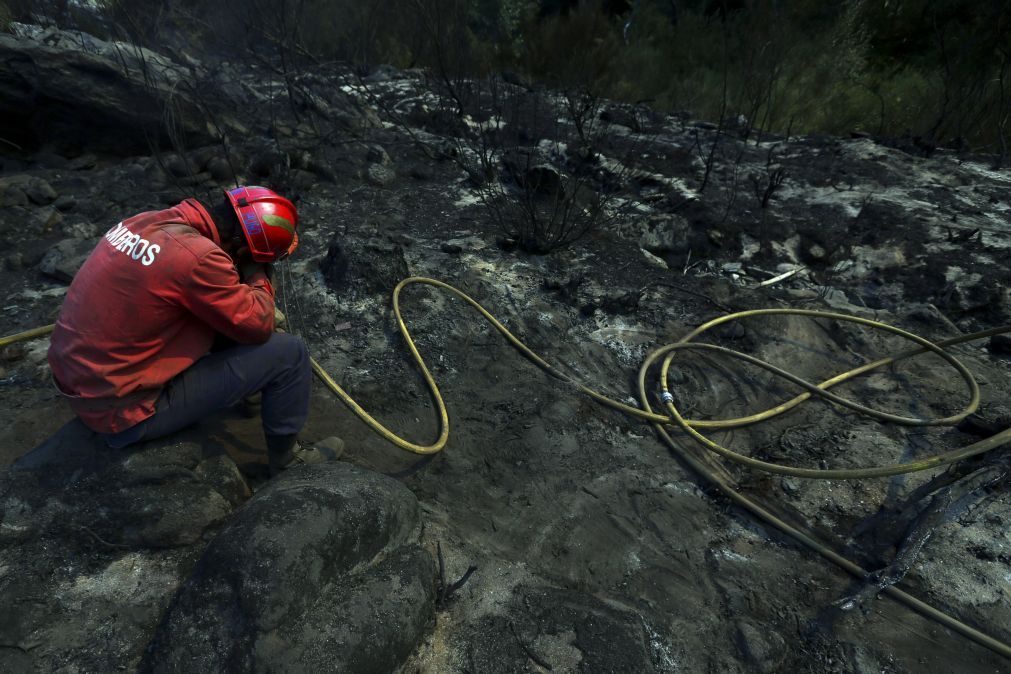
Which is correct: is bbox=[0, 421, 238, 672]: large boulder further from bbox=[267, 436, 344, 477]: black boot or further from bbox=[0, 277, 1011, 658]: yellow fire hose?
bbox=[0, 277, 1011, 658]: yellow fire hose

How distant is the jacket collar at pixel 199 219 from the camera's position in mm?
2445

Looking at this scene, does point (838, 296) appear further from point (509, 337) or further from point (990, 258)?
point (509, 337)

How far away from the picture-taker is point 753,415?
362cm

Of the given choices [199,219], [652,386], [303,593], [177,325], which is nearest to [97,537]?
[177,325]

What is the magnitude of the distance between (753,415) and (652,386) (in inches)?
25.7

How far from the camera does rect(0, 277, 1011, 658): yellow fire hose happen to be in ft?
9.24

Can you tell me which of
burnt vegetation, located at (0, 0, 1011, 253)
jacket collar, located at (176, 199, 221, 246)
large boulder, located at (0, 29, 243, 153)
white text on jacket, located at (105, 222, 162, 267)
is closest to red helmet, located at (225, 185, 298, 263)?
jacket collar, located at (176, 199, 221, 246)

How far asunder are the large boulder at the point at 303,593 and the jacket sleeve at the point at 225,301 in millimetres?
685

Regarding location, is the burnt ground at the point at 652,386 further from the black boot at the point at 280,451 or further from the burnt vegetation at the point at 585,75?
the burnt vegetation at the point at 585,75

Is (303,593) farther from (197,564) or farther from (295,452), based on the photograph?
(295,452)

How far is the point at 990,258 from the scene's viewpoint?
5051 mm

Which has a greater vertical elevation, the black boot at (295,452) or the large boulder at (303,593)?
the large boulder at (303,593)

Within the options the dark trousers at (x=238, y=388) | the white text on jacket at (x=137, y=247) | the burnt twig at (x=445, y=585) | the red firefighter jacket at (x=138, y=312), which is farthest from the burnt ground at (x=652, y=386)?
the white text on jacket at (x=137, y=247)

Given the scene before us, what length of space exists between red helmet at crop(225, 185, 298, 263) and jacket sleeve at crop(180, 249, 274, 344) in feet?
0.66
